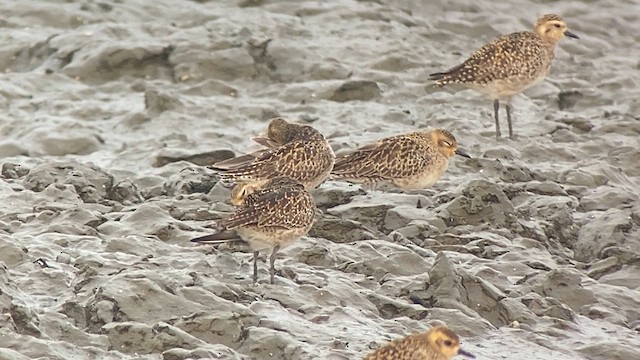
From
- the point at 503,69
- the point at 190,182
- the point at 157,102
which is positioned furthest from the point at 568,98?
the point at 190,182

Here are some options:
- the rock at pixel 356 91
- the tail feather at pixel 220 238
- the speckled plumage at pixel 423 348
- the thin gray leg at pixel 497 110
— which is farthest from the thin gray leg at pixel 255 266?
the rock at pixel 356 91

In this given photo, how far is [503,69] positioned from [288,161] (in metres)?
3.76

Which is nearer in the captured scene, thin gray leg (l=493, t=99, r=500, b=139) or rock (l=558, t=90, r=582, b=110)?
thin gray leg (l=493, t=99, r=500, b=139)

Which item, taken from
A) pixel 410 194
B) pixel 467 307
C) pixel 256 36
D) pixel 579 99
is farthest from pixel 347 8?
pixel 467 307

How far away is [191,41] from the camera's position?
54.9 feet

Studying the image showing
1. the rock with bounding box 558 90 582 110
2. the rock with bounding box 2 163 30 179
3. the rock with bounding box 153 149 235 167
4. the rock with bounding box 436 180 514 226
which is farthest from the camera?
the rock with bounding box 558 90 582 110

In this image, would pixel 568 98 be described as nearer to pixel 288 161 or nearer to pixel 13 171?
pixel 288 161

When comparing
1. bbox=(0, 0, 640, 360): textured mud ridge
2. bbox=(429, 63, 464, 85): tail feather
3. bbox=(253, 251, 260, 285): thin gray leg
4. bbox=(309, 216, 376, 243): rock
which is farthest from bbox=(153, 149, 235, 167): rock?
bbox=(253, 251, 260, 285): thin gray leg

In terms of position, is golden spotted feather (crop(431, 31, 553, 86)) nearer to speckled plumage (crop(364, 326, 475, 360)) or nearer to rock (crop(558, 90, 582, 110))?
rock (crop(558, 90, 582, 110))

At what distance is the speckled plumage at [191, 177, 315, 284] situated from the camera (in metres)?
9.62

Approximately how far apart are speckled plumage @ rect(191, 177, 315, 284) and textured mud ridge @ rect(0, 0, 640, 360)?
1.02 ft

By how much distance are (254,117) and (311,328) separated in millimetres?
6131

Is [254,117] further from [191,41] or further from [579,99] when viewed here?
[579,99]

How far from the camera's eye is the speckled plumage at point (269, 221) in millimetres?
9625
